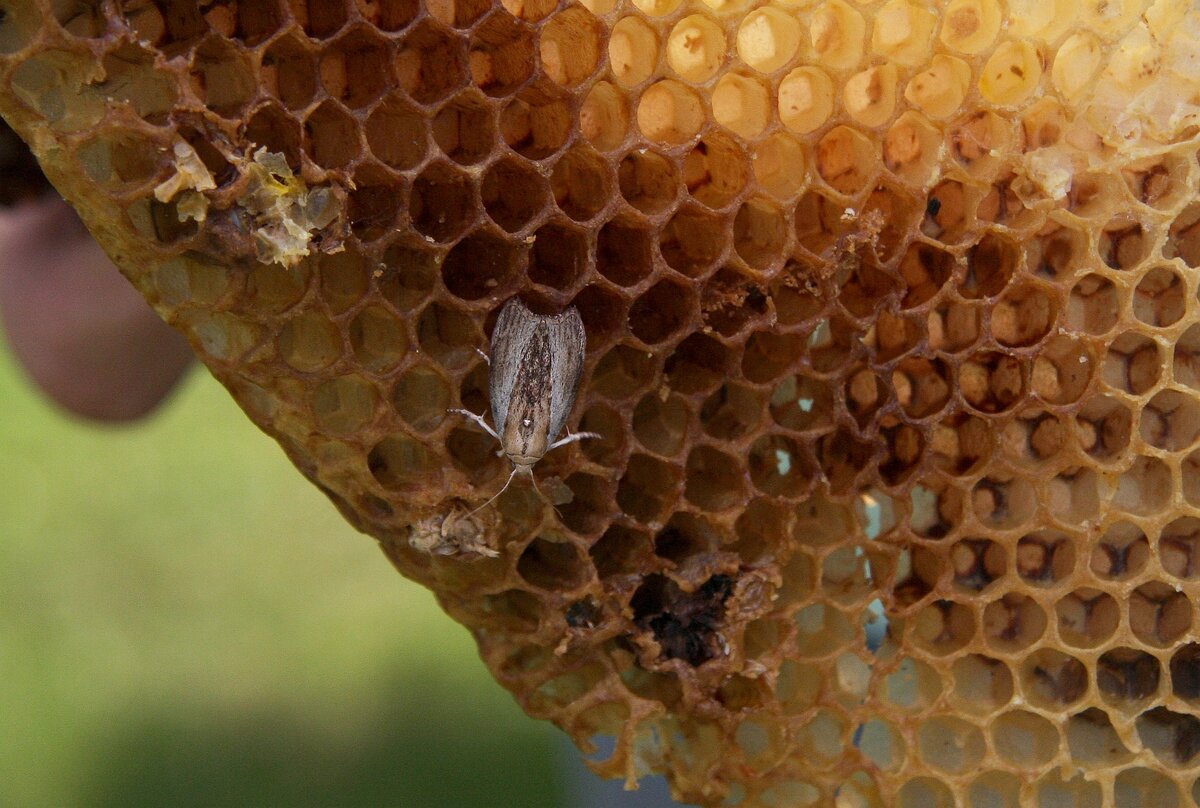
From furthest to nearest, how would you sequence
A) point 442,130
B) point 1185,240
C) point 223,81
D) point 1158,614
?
point 1158,614 → point 1185,240 → point 442,130 → point 223,81

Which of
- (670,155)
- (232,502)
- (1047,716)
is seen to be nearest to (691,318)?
(670,155)

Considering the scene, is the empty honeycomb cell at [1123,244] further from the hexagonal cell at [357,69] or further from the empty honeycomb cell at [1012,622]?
the hexagonal cell at [357,69]

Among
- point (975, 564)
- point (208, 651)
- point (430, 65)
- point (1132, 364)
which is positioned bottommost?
point (208, 651)

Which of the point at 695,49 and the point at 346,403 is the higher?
the point at 695,49

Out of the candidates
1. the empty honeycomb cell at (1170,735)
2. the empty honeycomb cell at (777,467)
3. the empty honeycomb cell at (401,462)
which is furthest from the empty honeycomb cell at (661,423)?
the empty honeycomb cell at (1170,735)

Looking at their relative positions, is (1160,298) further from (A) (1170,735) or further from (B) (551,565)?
(B) (551,565)

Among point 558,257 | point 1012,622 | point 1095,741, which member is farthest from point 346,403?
point 1095,741

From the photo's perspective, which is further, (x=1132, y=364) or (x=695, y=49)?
(x=1132, y=364)

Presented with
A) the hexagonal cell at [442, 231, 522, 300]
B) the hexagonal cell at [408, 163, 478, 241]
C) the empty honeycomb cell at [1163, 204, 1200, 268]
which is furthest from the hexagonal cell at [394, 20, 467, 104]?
the empty honeycomb cell at [1163, 204, 1200, 268]
